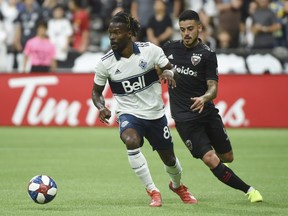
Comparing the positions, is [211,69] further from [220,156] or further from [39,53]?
[39,53]

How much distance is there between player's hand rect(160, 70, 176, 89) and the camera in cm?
959

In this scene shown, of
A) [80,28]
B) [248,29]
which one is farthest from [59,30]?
[248,29]

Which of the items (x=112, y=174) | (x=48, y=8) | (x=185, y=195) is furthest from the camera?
(x=48, y=8)

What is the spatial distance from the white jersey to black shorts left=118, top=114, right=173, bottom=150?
0.21ft

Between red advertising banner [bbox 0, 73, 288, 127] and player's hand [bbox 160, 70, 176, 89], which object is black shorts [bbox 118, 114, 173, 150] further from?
red advertising banner [bbox 0, 73, 288, 127]

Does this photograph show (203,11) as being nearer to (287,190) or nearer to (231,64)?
(231,64)

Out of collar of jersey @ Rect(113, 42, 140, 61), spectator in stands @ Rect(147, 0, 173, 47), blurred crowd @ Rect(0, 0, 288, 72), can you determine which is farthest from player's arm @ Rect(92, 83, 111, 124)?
spectator in stands @ Rect(147, 0, 173, 47)

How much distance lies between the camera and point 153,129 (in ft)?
33.2

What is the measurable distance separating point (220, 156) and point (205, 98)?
57.0 inches

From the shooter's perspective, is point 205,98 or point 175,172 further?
point 175,172

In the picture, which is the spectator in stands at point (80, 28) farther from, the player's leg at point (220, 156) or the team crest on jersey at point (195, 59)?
the team crest on jersey at point (195, 59)

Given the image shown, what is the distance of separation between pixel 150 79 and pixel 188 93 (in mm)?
647

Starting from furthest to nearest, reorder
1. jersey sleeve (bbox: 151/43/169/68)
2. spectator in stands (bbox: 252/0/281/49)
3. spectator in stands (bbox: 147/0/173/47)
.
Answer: spectator in stands (bbox: 252/0/281/49)
spectator in stands (bbox: 147/0/173/47)
jersey sleeve (bbox: 151/43/169/68)

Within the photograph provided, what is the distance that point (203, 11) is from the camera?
24031 mm
